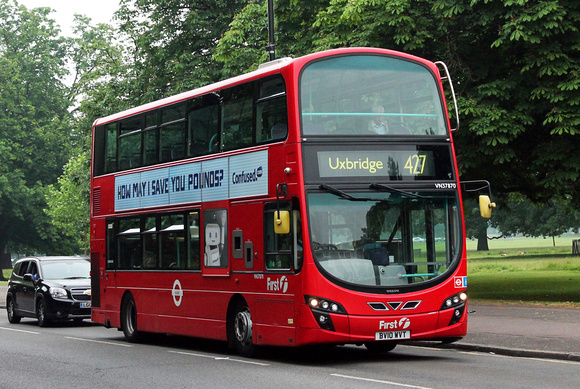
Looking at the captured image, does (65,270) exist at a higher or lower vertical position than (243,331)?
higher

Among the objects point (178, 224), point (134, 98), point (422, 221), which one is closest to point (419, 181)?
point (422, 221)

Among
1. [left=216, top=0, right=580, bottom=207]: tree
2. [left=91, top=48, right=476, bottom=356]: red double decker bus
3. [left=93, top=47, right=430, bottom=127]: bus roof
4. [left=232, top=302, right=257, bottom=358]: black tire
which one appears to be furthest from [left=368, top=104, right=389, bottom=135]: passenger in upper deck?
[left=216, top=0, right=580, bottom=207]: tree

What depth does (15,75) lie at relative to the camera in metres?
64.2

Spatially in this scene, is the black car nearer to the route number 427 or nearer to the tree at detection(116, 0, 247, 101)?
the tree at detection(116, 0, 247, 101)

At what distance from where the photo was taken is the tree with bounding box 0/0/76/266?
6372cm

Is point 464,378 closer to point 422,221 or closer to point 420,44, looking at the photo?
point 422,221

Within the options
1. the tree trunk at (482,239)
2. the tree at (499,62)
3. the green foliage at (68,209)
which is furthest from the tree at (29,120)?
the tree at (499,62)

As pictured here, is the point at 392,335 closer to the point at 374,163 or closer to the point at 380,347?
the point at 380,347

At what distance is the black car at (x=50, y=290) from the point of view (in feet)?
76.2

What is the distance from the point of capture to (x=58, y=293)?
23250mm

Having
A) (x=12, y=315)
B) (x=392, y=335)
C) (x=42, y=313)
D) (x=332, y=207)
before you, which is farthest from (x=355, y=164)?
(x=12, y=315)

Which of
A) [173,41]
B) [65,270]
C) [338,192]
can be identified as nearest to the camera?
[338,192]

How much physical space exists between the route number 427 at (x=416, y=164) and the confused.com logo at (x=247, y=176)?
2.13 metres

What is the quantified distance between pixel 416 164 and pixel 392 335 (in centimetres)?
242
